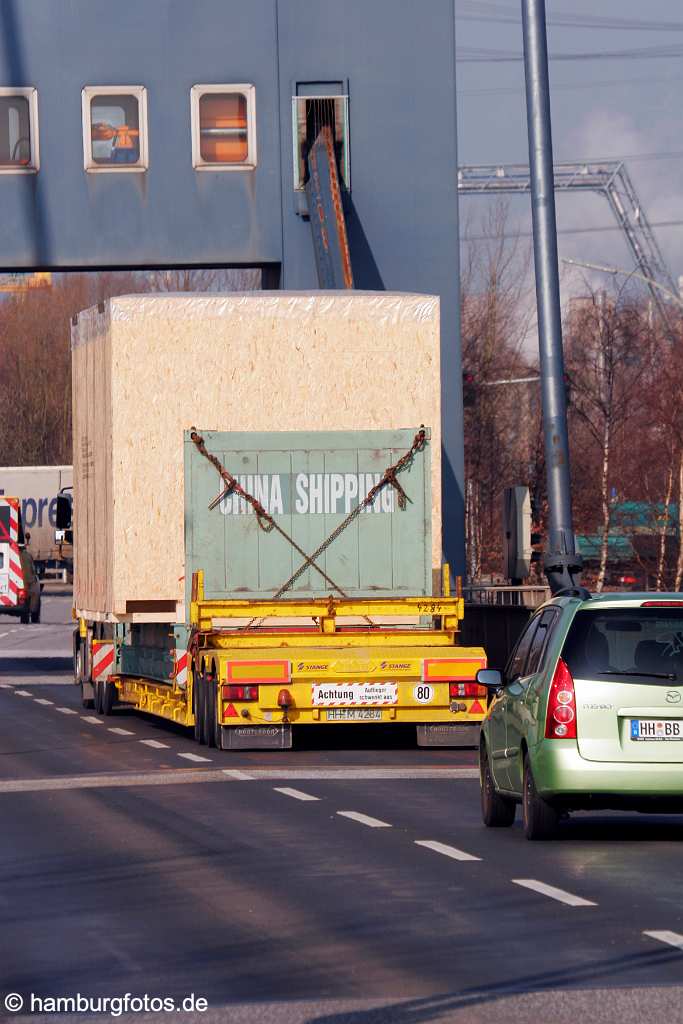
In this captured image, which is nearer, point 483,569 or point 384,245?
point 384,245

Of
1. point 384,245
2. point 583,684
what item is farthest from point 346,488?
point 384,245

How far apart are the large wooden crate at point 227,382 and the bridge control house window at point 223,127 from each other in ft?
40.6

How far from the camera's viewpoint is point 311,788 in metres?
17.4

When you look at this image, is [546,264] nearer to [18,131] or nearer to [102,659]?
[102,659]

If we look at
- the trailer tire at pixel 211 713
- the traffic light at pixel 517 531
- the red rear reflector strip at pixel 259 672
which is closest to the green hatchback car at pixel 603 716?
the red rear reflector strip at pixel 259 672

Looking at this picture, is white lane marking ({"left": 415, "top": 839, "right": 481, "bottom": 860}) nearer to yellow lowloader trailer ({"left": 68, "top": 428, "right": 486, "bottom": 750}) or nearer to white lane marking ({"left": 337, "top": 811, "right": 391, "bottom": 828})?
white lane marking ({"left": 337, "top": 811, "right": 391, "bottom": 828})

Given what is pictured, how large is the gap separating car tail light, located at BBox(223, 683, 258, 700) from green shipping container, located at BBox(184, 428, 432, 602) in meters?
2.42

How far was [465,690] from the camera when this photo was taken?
21.2 metres

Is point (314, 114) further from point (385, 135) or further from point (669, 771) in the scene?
point (669, 771)

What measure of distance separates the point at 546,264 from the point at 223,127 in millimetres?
13402

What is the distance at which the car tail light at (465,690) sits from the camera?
2109 centimetres

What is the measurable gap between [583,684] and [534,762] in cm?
55

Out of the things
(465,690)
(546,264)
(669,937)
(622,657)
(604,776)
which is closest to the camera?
(669,937)

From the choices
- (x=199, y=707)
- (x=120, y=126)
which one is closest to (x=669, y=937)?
(x=199, y=707)
